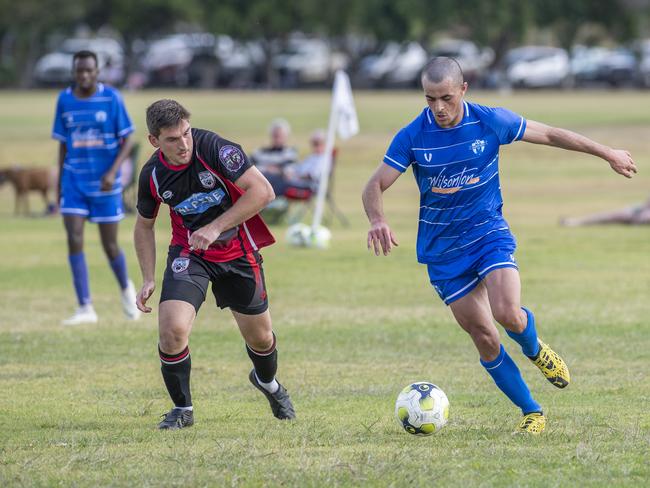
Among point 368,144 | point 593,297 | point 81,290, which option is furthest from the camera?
point 368,144

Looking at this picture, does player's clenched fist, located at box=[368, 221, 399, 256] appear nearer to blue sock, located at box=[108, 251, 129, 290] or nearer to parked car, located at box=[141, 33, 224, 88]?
blue sock, located at box=[108, 251, 129, 290]

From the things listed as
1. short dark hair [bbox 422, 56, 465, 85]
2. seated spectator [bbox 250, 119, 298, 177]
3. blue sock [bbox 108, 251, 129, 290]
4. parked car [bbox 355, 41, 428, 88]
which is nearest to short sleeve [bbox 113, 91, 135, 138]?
blue sock [bbox 108, 251, 129, 290]

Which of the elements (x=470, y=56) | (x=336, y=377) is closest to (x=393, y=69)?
(x=470, y=56)

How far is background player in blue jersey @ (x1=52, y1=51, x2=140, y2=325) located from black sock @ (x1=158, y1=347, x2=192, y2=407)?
174 inches

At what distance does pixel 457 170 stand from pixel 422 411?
1.32 metres

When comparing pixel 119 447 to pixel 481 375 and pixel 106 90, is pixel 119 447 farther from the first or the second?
pixel 106 90

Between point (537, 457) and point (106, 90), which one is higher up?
point (106, 90)

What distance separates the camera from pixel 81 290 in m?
11.5

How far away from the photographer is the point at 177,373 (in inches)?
277

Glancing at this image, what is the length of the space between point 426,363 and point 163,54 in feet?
182

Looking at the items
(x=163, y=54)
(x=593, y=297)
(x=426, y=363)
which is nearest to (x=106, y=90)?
(x=426, y=363)

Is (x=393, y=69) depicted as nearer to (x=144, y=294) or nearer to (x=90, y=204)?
(x=90, y=204)

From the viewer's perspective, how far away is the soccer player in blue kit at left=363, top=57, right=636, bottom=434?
6.85 metres

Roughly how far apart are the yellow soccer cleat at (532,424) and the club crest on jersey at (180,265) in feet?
6.67
